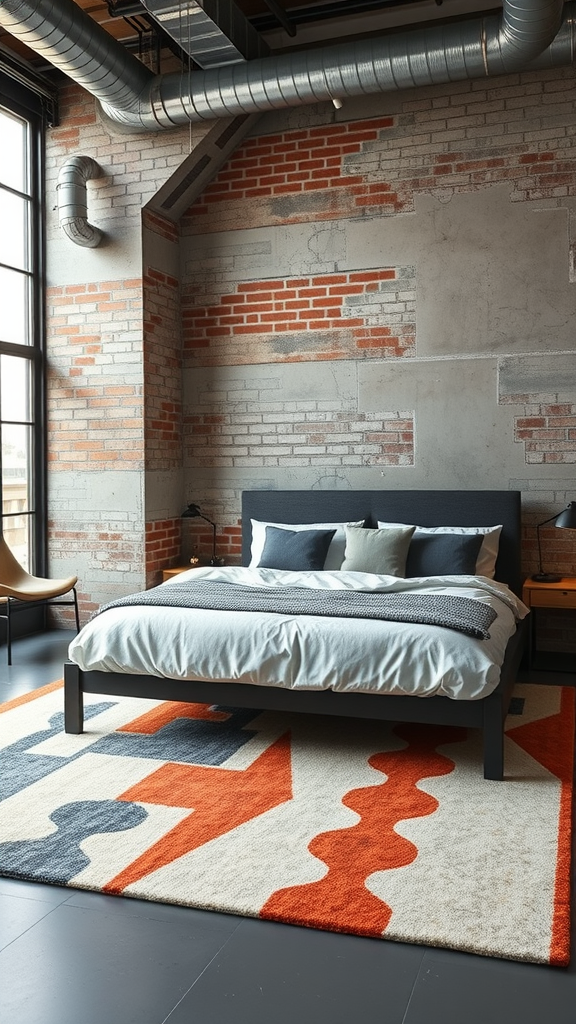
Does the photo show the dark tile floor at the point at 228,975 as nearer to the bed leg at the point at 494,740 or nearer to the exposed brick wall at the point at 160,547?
the bed leg at the point at 494,740

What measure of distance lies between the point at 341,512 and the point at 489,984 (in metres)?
4.14

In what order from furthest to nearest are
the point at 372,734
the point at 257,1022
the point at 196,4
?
the point at 196,4 < the point at 372,734 < the point at 257,1022

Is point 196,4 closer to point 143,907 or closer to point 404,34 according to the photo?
point 404,34

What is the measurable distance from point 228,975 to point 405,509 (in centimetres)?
409

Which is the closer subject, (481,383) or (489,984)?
(489,984)

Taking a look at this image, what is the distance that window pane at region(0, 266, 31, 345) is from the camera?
→ 21.1 ft

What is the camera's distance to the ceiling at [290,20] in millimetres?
5770

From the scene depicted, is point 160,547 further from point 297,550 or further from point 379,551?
point 379,551

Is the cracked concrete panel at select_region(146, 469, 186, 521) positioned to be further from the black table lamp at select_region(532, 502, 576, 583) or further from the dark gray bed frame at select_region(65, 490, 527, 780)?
the black table lamp at select_region(532, 502, 576, 583)

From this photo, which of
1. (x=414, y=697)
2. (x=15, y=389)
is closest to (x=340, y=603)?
(x=414, y=697)

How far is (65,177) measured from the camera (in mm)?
6336

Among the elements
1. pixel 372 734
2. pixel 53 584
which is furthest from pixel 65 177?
pixel 372 734

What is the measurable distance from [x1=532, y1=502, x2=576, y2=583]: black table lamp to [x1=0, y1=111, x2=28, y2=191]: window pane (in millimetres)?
4611

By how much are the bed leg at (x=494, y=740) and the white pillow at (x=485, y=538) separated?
1921mm
